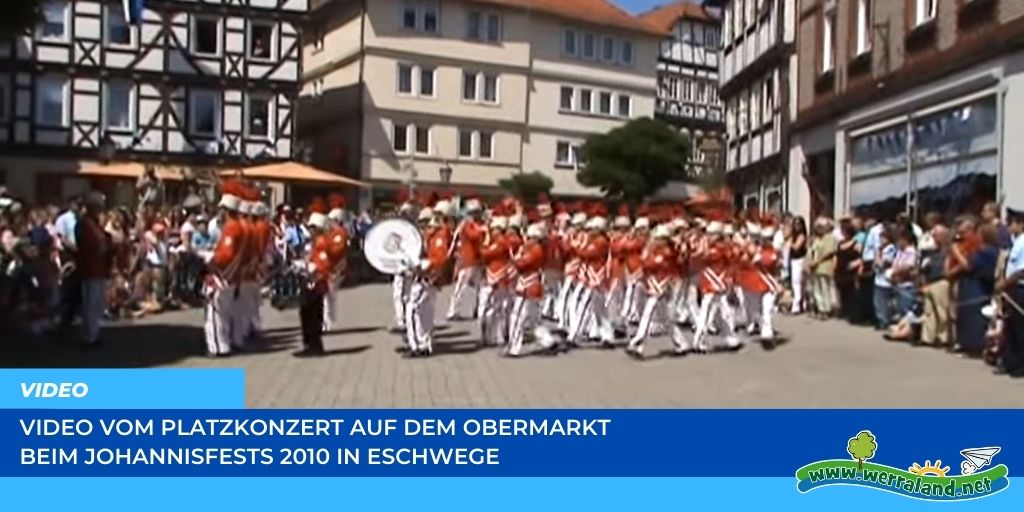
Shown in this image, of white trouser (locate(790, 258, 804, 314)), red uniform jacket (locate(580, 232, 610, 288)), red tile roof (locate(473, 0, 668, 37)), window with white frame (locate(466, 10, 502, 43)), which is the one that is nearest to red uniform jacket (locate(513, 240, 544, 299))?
red uniform jacket (locate(580, 232, 610, 288))

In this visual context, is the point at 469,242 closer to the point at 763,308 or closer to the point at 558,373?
the point at 763,308

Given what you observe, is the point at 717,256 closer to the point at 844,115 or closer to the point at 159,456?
the point at 159,456

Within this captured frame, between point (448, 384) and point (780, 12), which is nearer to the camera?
point (448, 384)

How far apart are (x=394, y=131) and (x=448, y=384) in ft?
128

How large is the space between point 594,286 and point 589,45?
4422 cm

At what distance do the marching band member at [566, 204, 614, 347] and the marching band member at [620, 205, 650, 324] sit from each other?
0.29 m

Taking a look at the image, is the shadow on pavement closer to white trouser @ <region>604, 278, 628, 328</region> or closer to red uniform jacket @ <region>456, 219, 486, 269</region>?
red uniform jacket @ <region>456, 219, 486, 269</region>

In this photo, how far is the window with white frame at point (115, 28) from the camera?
3981cm

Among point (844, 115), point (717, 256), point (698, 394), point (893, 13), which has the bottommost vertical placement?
point (698, 394)

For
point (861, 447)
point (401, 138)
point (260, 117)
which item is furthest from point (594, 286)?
point (401, 138)

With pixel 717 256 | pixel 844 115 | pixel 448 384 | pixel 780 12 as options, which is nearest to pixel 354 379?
pixel 448 384

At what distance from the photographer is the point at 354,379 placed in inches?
453

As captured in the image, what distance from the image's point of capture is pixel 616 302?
15.2 meters

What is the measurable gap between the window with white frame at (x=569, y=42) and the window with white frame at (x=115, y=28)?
70.8ft
